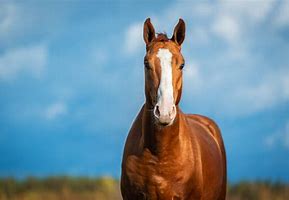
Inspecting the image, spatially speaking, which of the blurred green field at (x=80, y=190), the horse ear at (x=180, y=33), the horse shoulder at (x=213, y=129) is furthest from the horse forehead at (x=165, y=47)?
the blurred green field at (x=80, y=190)

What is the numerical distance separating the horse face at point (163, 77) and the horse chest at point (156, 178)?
69 centimetres

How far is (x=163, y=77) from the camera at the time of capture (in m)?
6.16

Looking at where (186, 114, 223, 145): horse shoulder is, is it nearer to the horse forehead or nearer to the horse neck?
the horse neck

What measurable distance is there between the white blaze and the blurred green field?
8.11 m

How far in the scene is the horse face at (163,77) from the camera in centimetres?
601

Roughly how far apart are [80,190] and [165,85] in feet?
28.7

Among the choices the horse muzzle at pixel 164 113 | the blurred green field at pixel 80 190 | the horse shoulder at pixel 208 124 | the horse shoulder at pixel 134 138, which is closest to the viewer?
the horse muzzle at pixel 164 113

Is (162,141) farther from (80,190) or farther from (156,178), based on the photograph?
(80,190)

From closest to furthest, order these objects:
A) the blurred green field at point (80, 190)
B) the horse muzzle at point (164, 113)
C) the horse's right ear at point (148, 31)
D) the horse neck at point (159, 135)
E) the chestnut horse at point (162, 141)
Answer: the horse muzzle at point (164, 113), the chestnut horse at point (162, 141), the horse neck at point (159, 135), the horse's right ear at point (148, 31), the blurred green field at point (80, 190)

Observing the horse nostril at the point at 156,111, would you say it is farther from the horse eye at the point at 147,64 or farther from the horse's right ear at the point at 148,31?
the horse's right ear at the point at 148,31

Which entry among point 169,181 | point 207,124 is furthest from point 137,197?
point 207,124

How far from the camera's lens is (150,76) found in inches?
249

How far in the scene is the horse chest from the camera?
21.9ft

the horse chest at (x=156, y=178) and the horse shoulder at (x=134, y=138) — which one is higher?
the horse shoulder at (x=134, y=138)
